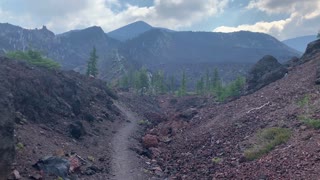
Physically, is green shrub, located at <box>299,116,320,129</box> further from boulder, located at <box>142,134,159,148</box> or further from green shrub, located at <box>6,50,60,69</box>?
green shrub, located at <box>6,50,60,69</box>

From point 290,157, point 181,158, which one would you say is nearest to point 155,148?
point 181,158

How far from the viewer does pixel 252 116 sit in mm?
28875

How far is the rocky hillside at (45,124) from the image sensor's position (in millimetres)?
18297

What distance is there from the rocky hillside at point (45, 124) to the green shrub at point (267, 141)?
8.90 meters

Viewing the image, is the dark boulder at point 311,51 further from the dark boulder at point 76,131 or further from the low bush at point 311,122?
the dark boulder at point 76,131

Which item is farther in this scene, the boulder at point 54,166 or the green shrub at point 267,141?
the green shrub at point 267,141

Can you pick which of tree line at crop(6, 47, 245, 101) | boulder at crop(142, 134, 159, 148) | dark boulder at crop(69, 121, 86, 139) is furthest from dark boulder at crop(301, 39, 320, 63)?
dark boulder at crop(69, 121, 86, 139)

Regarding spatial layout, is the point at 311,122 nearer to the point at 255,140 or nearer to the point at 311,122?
the point at 311,122

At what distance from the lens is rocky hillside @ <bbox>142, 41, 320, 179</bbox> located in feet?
57.0

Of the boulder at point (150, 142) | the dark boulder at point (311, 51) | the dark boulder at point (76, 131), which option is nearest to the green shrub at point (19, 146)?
the dark boulder at point (76, 131)

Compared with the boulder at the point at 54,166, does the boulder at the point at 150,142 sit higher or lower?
lower

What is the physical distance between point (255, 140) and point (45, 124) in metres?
17.0

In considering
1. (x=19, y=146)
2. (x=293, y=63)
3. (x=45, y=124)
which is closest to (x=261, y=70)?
(x=293, y=63)

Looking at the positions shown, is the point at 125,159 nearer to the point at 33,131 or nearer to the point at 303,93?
the point at 33,131
